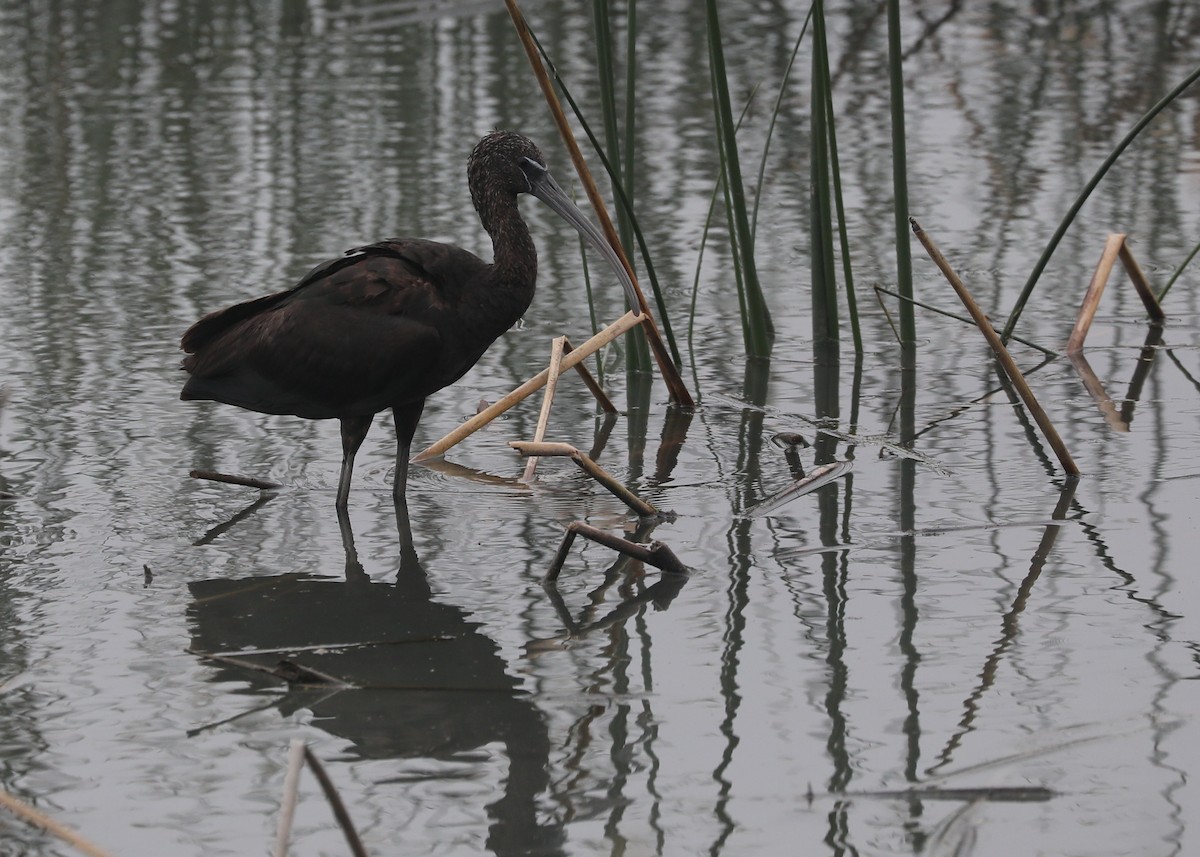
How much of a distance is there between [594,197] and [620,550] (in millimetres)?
1882

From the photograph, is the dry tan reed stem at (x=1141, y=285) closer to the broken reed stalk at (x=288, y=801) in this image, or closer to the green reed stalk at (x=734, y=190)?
the green reed stalk at (x=734, y=190)

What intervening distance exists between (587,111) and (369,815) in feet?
31.1

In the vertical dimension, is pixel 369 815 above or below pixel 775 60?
below

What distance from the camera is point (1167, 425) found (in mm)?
6105

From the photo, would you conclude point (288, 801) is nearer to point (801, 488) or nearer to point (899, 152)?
point (801, 488)

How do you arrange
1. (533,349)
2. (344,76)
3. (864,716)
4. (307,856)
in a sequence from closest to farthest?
1. (307,856)
2. (864,716)
3. (533,349)
4. (344,76)

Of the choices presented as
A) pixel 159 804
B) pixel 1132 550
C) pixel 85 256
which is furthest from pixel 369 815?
pixel 85 256

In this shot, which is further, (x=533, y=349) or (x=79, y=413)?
(x=533, y=349)

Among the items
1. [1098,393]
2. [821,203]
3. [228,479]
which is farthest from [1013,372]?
[228,479]

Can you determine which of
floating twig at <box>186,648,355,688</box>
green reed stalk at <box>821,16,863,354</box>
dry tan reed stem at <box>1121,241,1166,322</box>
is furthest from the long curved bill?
dry tan reed stem at <box>1121,241,1166,322</box>

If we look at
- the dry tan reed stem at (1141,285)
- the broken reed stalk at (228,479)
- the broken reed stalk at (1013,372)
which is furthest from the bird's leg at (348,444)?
the dry tan reed stem at (1141,285)

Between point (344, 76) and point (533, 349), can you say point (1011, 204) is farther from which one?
point (344, 76)

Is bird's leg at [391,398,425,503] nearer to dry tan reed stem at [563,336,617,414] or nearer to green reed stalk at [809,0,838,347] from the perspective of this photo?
dry tan reed stem at [563,336,617,414]

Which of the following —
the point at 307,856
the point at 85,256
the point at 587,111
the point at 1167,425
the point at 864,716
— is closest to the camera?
the point at 307,856
